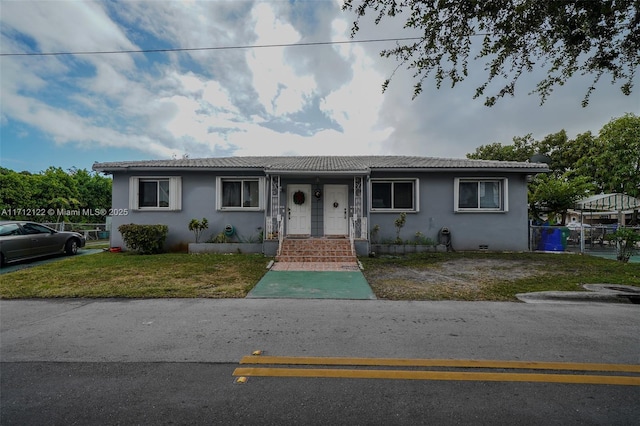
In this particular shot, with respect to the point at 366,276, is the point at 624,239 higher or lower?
higher

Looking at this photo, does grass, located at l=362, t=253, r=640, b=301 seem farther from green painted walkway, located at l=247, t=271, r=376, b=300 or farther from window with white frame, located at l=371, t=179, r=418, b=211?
window with white frame, located at l=371, t=179, r=418, b=211

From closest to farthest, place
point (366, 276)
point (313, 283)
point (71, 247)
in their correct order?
point (313, 283) → point (366, 276) → point (71, 247)

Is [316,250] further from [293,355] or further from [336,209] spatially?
[293,355]

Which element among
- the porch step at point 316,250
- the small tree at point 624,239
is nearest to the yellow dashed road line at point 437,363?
the porch step at point 316,250

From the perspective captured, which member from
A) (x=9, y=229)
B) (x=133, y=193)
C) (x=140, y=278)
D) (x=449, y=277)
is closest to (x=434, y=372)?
(x=449, y=277)

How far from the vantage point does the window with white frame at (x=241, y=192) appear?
11641 millimetres

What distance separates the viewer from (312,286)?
6.33m

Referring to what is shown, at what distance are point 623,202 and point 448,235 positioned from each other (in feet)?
26.0

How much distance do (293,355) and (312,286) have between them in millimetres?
3269

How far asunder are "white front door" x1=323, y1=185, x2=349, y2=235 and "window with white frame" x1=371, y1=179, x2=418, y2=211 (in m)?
1.14

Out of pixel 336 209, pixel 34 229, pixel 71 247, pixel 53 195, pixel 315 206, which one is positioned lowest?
pixel 71 247

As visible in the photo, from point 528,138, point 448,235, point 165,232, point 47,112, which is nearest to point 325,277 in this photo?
point 448,235

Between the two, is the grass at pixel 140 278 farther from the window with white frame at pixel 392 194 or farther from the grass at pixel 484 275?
the window with white frame at pixel 392 194

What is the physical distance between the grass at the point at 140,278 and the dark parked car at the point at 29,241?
A: 4.64 ft
